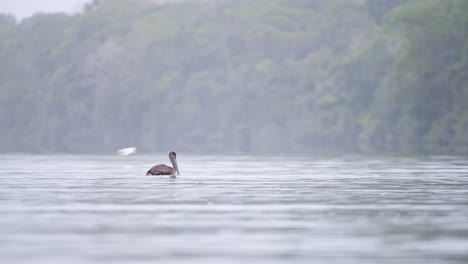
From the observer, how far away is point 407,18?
291 ft

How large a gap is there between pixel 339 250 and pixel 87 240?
9.77 ft

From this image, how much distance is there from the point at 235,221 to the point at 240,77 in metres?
113

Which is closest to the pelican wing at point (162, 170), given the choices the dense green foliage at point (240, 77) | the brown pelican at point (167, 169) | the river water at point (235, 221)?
the brown pelican at point (167, 169)

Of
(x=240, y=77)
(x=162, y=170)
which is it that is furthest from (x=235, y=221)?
(x=240, y=77)

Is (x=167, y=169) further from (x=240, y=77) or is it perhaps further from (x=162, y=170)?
(x=240, y=77)

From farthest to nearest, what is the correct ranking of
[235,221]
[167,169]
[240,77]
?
[240,77] < [167,169] < [235,221]

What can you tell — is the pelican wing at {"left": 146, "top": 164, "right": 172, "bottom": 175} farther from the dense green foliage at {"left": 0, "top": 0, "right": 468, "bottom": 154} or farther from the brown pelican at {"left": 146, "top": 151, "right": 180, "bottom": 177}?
the dense green foliage at {"left": 0, "top": 0, "right": 468, "bottom": 154}

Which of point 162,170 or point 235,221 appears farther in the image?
point 162,170

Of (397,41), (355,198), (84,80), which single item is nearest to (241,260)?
(355,198)

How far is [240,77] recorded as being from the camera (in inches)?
5108

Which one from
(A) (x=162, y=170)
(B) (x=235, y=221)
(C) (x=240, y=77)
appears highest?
(C) (x=240, y=77)

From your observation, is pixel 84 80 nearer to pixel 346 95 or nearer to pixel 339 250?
pixel 346 95

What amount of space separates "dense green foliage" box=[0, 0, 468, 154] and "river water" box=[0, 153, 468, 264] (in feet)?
192

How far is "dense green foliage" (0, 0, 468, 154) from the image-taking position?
86625 mm
